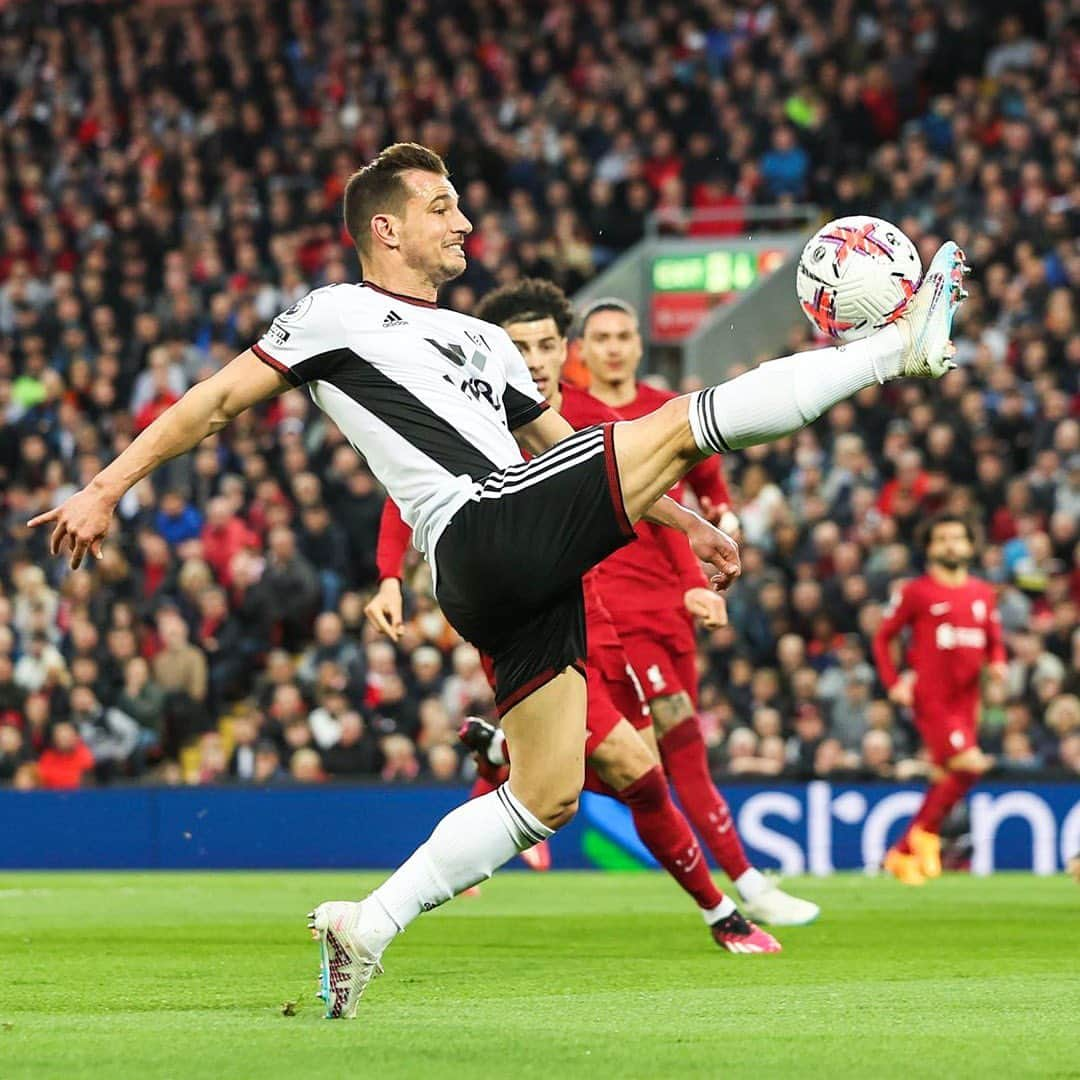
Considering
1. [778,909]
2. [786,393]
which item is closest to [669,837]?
[778,909]

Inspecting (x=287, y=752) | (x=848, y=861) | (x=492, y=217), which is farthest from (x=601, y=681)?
(x=492, y=217)

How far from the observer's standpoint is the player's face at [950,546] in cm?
1362

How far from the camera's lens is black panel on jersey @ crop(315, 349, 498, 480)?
229 inches

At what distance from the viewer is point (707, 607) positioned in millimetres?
7859

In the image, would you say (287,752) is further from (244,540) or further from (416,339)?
(416,339)

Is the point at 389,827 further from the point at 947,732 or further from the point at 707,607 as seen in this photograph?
the point at 707,607

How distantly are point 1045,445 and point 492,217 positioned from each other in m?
6.58

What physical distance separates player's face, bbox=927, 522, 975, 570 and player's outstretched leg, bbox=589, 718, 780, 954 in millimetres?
5998

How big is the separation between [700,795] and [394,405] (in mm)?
3462

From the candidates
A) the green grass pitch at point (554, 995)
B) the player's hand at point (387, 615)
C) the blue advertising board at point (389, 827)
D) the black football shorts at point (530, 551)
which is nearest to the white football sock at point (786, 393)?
the black football shorts at point (530, 551)

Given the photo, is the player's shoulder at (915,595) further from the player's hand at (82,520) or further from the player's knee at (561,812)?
the player's hand at (82,520)

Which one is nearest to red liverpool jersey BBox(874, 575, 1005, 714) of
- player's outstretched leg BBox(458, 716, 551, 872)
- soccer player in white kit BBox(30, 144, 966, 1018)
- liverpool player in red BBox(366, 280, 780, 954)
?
player's outstretched leg BBox(458, 716, 551, 872)

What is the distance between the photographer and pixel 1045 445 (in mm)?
16562

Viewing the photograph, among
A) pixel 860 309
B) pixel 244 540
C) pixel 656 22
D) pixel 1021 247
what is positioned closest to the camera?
pixel 860 309
